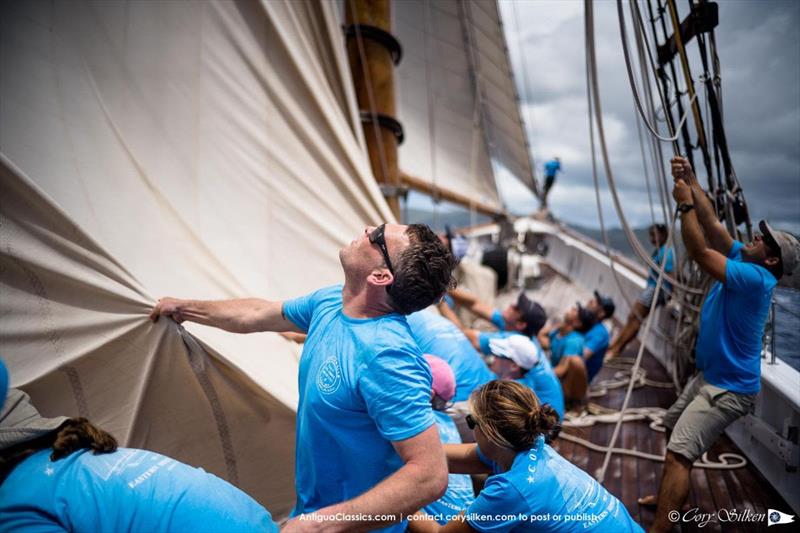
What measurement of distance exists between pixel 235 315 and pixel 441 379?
2.45 ft

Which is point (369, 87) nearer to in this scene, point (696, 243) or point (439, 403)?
point (696, 243)

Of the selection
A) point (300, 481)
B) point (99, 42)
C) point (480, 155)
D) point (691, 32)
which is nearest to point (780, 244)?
point (691, 32)

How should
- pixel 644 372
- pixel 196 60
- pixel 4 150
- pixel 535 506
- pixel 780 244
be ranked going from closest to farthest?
pixel 535 506, pixel 4 150, pixel 780 244, pixel 196 60, pixel 644 372

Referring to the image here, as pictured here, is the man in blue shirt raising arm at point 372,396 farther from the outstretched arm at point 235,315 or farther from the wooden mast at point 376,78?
the wooden mast at point 376,78

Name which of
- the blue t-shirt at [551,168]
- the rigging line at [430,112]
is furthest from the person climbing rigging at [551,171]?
the rigging line at [430,112]

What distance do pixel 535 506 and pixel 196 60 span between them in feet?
7.92

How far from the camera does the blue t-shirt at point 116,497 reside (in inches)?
31.3

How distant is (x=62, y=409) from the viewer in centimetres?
142

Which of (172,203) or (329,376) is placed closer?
(329,376)

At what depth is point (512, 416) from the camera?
134cm

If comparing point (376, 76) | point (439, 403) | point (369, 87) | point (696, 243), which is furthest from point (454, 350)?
point (376, 76)

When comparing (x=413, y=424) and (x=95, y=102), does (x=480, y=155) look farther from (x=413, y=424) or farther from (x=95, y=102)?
(x=413, y=424)

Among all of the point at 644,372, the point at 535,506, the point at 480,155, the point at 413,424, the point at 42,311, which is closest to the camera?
the point at 413,424

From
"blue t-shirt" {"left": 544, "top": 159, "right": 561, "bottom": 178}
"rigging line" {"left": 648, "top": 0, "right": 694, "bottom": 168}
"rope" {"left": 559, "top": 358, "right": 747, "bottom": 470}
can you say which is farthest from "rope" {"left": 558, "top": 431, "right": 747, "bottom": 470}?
"blue t-shirt" {"left": 544, "top": 159, "right": 561, "bottom": 178}
